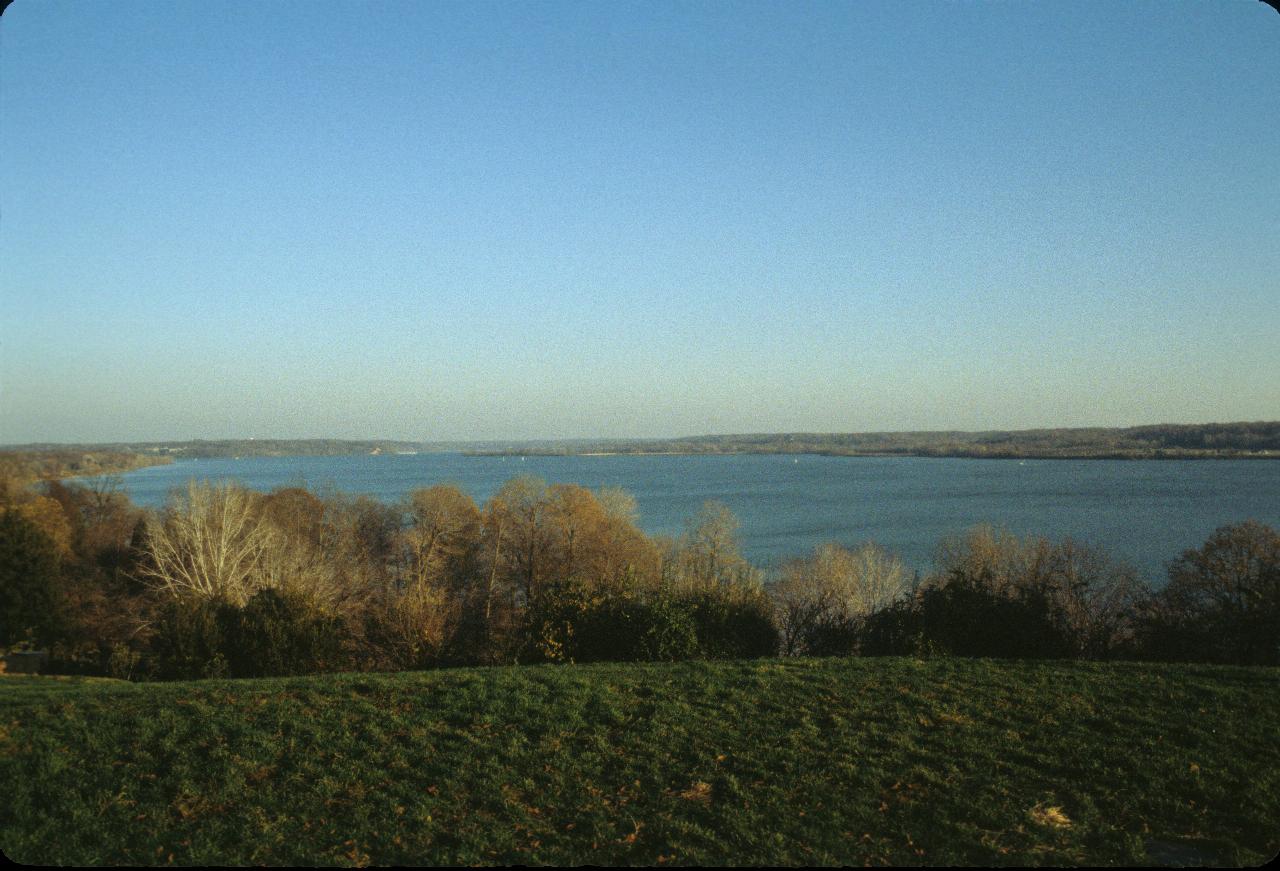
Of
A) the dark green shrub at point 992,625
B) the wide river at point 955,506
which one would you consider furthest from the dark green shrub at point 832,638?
the wide river at point 955,506

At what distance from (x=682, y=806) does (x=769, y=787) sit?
2.73ft

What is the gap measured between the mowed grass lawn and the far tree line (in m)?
4.85

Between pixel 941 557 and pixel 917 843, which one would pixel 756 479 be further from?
pixel 917 843

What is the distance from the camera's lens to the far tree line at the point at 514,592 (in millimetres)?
15078

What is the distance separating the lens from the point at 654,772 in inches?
275

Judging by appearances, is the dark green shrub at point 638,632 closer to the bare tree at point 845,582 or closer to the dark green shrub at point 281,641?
the dark green shrub at point 281,641

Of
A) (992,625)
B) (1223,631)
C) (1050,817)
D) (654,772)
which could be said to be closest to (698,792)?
(654,772)

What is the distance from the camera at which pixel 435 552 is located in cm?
3781

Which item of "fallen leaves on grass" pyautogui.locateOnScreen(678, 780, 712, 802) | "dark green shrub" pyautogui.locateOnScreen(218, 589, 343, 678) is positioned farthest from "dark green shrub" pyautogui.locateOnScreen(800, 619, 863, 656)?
"fallen leaves on grass" pyautogui.locateOnScreen(678, 780, 712, 802)

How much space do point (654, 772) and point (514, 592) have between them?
3275cm

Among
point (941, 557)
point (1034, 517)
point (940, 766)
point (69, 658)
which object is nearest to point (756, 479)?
point (1034, 517)

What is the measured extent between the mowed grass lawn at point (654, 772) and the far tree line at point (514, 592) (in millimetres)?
4849

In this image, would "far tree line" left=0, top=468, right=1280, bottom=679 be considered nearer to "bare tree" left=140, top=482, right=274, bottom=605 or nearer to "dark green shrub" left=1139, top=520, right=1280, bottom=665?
"dark green shrub" left=1139, top=520, right=1280, bottom=665

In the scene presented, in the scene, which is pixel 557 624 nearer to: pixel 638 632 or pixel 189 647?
pixel 638 632
